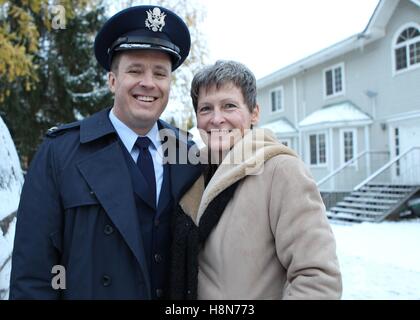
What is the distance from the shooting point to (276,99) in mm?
21922

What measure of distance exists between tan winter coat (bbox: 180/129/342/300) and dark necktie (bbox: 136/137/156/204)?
0.85ft

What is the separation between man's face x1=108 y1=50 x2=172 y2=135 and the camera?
199cm

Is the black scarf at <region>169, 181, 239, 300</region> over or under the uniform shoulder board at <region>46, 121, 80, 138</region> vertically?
under

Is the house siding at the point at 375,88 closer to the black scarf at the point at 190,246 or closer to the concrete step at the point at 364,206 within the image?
the concrete step at the point at 364,206

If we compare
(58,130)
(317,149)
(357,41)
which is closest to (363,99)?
(357,41)

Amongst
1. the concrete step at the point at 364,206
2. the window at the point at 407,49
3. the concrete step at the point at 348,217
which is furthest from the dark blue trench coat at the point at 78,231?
the window at the point at 407,49

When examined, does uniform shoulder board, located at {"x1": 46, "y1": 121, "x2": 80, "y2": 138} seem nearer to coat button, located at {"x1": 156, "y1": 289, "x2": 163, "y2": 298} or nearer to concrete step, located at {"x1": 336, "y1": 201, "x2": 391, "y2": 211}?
coat button, located at {"x1": 156, "y1": 289, "x2": 163, "y2": 298}

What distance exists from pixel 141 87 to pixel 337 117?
15.2 meters

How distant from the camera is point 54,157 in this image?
1872mm

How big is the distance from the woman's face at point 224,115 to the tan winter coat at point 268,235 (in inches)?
5.6

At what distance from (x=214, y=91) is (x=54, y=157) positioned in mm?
828

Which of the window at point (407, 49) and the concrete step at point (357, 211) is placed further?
the window at point (407, 49)

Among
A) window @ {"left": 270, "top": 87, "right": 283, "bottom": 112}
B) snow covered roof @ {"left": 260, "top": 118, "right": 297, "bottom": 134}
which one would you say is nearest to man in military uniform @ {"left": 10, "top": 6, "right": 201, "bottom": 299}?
snow covered roof @ {"left": 260, "top": 118, "right": 297, "bottom": 134}

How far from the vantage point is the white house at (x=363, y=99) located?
45.7 feet
